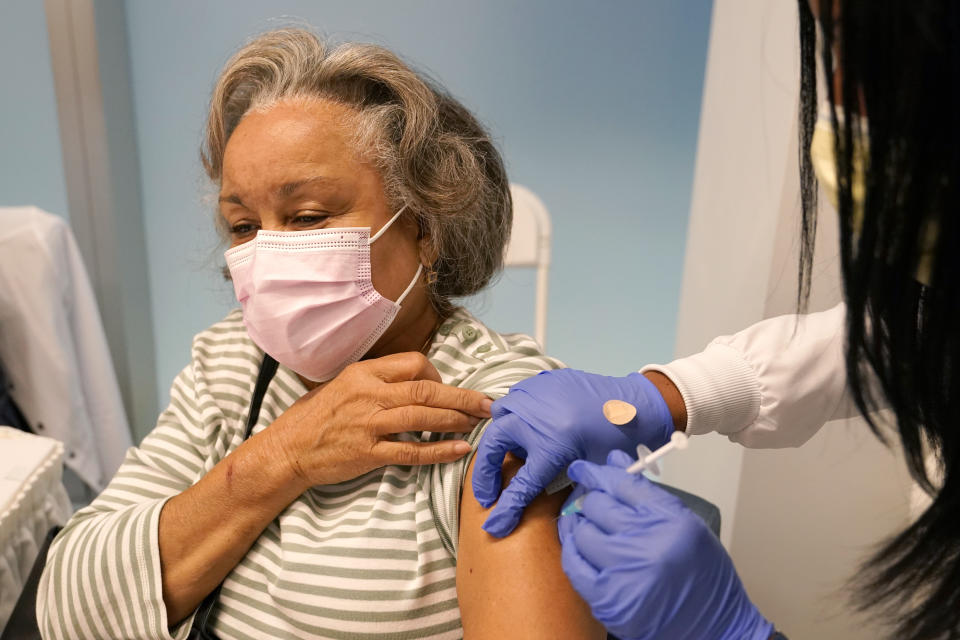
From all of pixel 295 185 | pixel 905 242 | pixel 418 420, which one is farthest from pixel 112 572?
pixel 905 242

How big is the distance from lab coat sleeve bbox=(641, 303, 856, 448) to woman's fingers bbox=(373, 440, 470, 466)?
339mm

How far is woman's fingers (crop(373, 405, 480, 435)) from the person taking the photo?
0.95 meters

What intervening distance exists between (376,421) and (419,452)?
7 cm

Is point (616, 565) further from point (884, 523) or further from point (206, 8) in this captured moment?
point (206, 8)

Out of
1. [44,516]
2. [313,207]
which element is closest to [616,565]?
[313,207]

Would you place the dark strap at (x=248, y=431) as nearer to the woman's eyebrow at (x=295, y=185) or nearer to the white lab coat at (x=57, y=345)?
the woman's eyebrow at (x=295, y=185)

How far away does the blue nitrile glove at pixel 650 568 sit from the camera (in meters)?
0.71

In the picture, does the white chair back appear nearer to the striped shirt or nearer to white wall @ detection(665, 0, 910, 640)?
white wall @ detection(665, 0, 910, 640)

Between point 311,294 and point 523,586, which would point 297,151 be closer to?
point 311,294

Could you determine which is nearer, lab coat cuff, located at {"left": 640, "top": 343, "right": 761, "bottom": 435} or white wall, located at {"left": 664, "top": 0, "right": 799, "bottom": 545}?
lab coat cuff, located at {"left": 640, "top": 343, "right": 761, "bottom": 435}

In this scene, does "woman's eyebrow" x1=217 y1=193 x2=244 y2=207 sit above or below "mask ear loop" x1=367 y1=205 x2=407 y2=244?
above

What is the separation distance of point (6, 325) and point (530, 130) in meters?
1.75

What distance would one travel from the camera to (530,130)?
2.46m

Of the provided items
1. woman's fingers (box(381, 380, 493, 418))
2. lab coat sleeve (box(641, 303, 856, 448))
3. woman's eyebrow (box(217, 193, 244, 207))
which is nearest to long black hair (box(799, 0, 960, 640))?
lab coat sleeve (box(641, 303, 856, 448))
